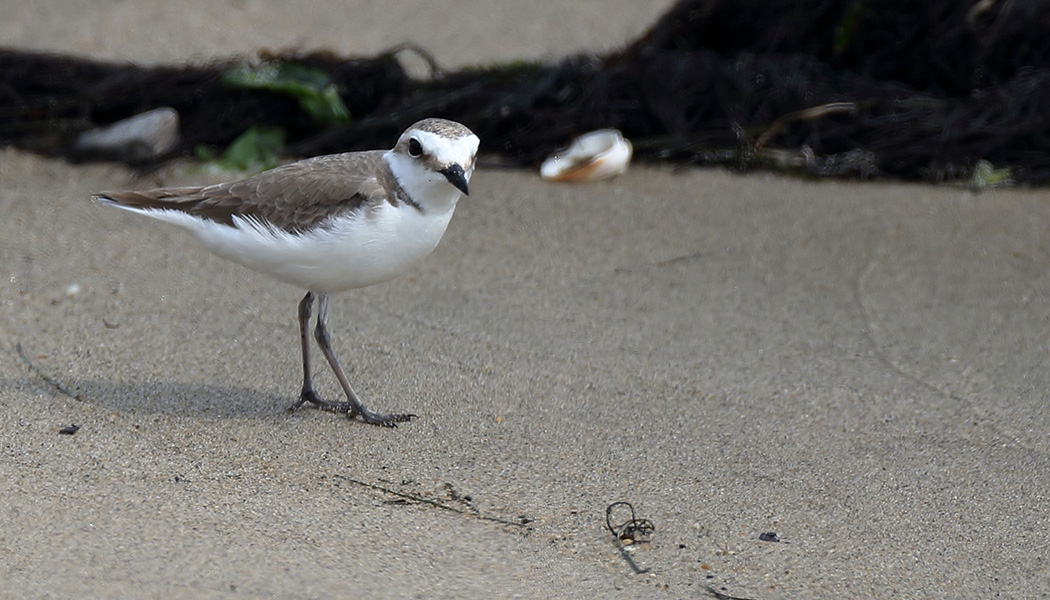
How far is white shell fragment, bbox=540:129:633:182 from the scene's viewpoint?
20.5ft

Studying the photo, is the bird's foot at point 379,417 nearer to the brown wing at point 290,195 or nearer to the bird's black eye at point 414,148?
the brown wing at point 290,195

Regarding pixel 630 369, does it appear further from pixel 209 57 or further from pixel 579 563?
pixel 209 57

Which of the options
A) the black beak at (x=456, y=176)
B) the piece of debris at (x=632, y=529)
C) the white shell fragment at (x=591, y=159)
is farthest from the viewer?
the white shell fragment at (x=591, y=159)

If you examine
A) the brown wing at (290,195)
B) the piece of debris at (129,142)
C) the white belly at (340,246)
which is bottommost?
the piece of debris at (129,142)

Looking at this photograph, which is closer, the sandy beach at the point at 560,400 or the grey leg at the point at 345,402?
the sandy beach at the point at 560,400

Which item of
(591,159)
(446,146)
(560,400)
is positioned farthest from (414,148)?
(591,159)

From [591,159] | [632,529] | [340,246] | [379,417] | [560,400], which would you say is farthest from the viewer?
[591,159]

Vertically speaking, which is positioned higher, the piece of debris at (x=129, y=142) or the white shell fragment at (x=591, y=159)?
the piece of debris at (x=129, y=142)

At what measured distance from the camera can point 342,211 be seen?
3732 mm

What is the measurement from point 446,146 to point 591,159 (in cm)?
281

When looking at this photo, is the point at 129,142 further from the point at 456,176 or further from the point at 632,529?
the point at 632,529

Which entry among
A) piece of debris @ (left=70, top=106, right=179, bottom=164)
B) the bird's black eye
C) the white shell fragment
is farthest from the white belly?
piece of debris @ (left=70, top=106, right=179, bottom=164)

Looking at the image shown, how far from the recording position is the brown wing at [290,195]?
12.3 ft

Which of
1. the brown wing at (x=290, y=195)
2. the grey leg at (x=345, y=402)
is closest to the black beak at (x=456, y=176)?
the brown wing at (x=290, y=195)
